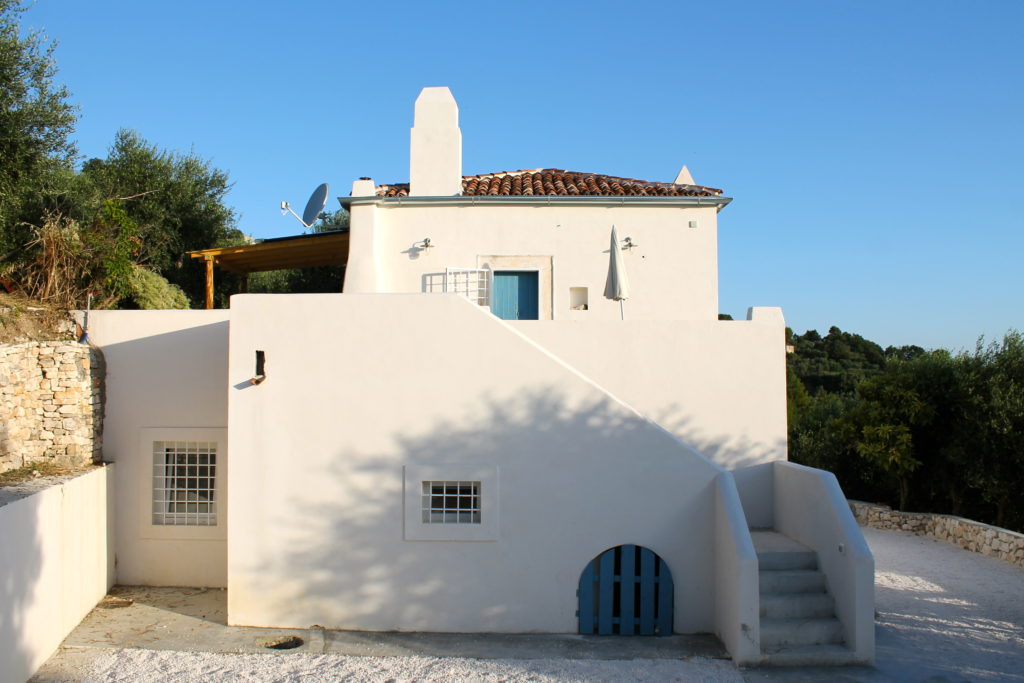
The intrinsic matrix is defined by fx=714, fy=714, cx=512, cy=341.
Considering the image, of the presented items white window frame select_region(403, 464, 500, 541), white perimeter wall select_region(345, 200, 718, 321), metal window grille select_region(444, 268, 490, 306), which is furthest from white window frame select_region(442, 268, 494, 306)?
white window frame select_region(403, 464, 500, 541)

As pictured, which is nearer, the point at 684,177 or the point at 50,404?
the point at 50,404

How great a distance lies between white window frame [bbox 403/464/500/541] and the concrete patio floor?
4.34 ft

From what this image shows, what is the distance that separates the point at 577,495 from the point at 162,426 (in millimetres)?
6919

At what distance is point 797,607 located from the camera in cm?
902

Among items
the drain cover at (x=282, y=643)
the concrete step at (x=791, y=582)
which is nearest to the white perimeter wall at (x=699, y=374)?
the concrete step at (x=791, y=582)

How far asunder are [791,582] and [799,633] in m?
0.72

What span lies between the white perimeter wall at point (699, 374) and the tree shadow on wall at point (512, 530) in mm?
1459

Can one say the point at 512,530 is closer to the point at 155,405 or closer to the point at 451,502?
the point at 451,502

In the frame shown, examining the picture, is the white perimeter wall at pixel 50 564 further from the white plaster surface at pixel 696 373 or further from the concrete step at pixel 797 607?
the concrete step at pixel 797 607

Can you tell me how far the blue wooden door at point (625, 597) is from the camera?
9.66 meters

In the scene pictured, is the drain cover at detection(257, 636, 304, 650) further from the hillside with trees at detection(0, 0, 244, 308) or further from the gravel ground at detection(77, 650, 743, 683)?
the hillside with trees at detection(0, 0, 244, 308)

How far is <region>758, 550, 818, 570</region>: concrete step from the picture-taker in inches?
375

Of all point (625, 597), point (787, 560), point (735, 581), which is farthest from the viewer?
point (625, 597)

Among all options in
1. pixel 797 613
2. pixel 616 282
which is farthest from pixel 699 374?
pixel 797 613
